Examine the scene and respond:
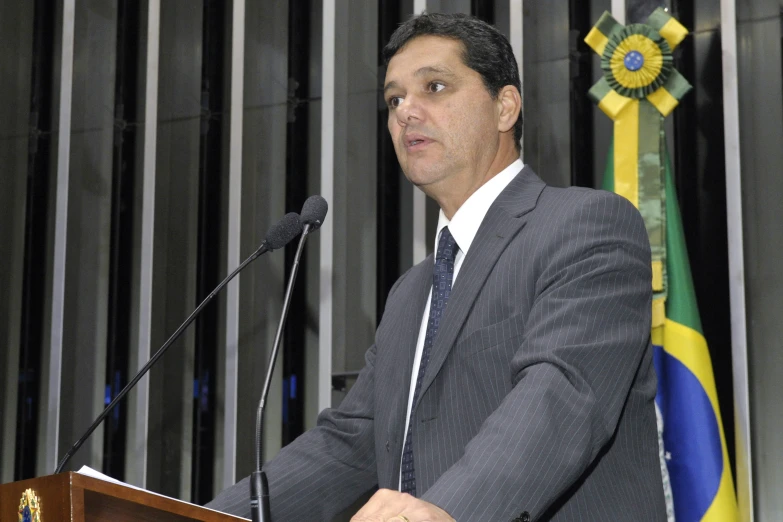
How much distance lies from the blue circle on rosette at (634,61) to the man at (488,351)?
1402mm

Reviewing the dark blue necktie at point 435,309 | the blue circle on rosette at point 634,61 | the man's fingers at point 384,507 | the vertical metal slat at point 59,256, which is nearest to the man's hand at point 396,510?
the man's fingers at point 384,507

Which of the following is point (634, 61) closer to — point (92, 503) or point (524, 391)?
point (524, 391)

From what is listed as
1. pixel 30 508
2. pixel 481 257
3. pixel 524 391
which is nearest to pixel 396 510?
pixel 524 391

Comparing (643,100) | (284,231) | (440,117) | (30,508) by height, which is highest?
(643,100)

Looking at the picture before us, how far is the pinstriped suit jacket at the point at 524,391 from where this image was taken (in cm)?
138

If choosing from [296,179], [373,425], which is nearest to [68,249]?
[296,179]

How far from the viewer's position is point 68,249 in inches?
192

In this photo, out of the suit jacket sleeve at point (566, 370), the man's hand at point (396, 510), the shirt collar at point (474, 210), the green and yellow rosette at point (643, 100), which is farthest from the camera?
the green and yellow rosette at point (643, 100)

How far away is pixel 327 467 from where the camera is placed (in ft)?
6.63

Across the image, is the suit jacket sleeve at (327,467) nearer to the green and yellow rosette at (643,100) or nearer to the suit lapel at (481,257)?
the suit lapel at (481,257)

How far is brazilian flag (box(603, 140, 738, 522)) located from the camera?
3.16 meters

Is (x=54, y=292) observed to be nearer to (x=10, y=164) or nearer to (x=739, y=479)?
(x=10, y=164)

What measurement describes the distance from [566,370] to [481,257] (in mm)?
405

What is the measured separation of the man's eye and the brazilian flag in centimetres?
150
